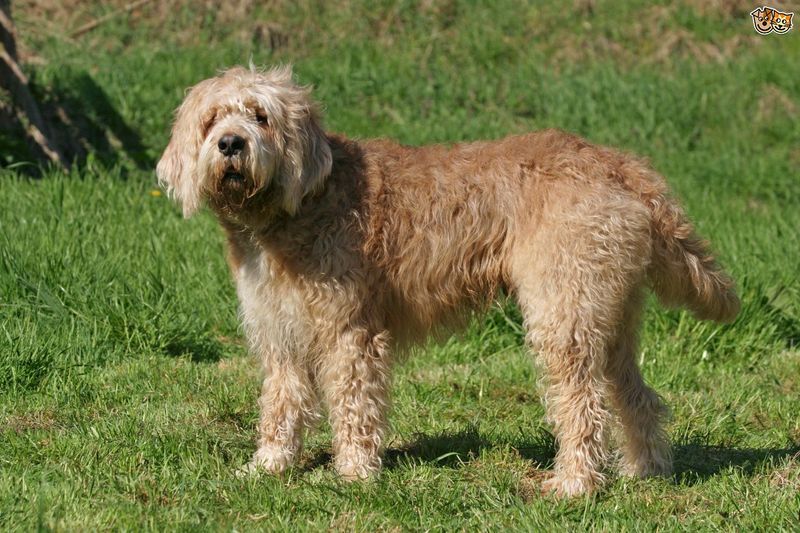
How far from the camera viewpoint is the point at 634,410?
5.93 meters

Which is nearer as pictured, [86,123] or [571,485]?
[571,485]

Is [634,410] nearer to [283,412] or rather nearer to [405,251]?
[405,251]

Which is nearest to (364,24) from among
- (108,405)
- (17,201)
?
(17,201)

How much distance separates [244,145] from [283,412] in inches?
58.2

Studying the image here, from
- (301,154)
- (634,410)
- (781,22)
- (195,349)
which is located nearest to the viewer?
(301,154)

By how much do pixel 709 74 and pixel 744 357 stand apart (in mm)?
6748

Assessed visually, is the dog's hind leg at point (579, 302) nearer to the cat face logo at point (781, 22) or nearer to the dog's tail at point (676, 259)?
the dog's tail at point (676, 259)

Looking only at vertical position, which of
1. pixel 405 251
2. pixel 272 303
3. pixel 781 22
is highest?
pixel 781 22

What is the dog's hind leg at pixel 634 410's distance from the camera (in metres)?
5.86

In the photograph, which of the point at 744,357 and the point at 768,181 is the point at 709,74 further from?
the point at 744,357

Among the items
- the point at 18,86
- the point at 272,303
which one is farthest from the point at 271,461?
the point at 18,86

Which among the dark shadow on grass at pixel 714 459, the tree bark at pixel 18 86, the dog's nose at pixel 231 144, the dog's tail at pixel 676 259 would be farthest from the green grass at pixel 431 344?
the dog's nose at pixel 231 144

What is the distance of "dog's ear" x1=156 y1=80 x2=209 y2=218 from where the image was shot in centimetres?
539

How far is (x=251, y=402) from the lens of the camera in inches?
260
